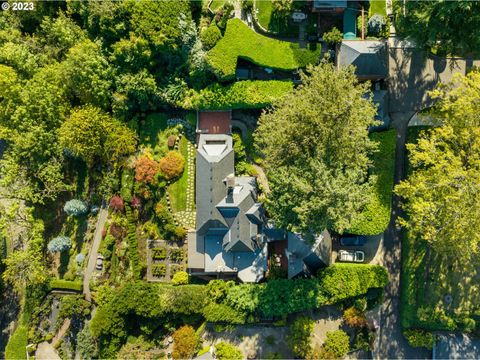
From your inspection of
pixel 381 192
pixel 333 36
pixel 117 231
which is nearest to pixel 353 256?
pixel 381 192

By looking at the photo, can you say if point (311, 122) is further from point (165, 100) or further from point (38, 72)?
point (38, 72)

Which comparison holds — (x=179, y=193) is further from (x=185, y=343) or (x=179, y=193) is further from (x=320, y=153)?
(x=320, y=153)

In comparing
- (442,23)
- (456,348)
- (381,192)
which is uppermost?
(442,23)

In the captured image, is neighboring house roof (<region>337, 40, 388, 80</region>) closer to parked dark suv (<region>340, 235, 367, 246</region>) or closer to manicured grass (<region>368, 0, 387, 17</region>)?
manicured grass (<region>368, 0, 387, 17</region>)

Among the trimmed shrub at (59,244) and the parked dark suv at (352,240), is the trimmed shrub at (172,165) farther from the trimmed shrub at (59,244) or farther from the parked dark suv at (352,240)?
the parked dark suv at (352,240)

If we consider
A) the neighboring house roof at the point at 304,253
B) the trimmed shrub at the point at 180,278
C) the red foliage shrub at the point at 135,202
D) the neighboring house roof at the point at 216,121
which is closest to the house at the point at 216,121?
the neighboring house roof at the point at 216,121

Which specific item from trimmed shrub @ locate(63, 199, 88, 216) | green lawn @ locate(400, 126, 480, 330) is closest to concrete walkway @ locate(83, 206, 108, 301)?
trimmed shrub @ locate(63, 199, 88, 216)
